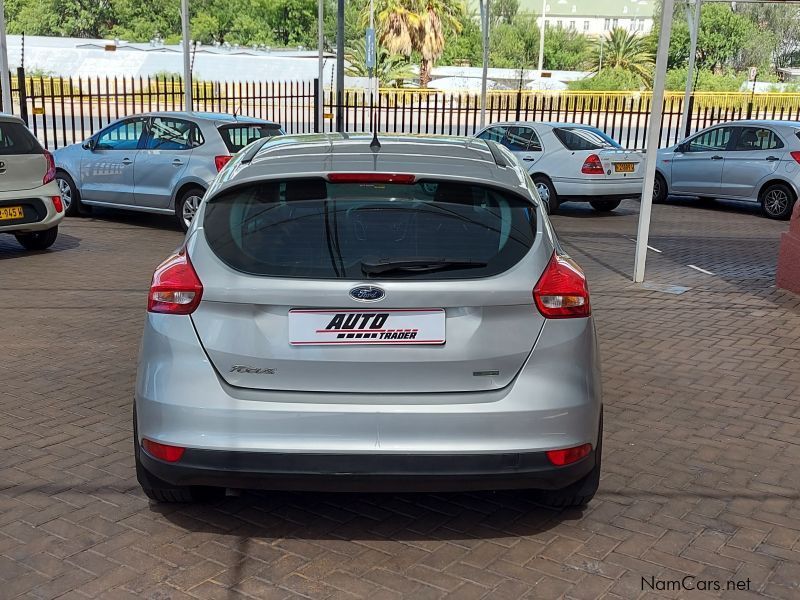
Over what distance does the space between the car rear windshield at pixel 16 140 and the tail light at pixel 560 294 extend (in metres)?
8.03

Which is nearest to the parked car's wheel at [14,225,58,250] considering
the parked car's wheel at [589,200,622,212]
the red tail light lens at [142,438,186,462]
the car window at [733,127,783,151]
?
the red tail light lens at [142,438,186,462]

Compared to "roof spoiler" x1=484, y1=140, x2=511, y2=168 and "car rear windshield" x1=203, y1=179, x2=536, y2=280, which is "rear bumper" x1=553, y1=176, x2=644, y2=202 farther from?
"car rear windshield" x1=203, y1=179, x2=536, y2=280

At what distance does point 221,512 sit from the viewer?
3.99 meters

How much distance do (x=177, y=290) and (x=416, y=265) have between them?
90 centimetres

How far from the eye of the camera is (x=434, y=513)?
158 inches

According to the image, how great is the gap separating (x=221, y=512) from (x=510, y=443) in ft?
4.68

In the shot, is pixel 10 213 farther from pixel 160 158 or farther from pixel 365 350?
pixel 365 350

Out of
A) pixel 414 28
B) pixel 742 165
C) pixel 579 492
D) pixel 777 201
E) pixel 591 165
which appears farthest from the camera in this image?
pixel 414 28

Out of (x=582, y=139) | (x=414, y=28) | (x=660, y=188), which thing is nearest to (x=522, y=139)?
(x=582, y=139)

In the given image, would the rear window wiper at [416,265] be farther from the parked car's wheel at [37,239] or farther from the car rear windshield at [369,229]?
the parked car's wheel at [37,239]

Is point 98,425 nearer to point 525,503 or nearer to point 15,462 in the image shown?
point 15,462

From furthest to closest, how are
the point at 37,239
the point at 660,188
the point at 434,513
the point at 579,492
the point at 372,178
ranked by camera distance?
the point at 660,188 < the point at 37,239 < the point at 434,513 < the point at 579,492 < the point at 372,178

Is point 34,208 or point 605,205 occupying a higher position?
point 34,208

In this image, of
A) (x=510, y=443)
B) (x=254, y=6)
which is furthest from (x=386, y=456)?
(x=254, y=6)
